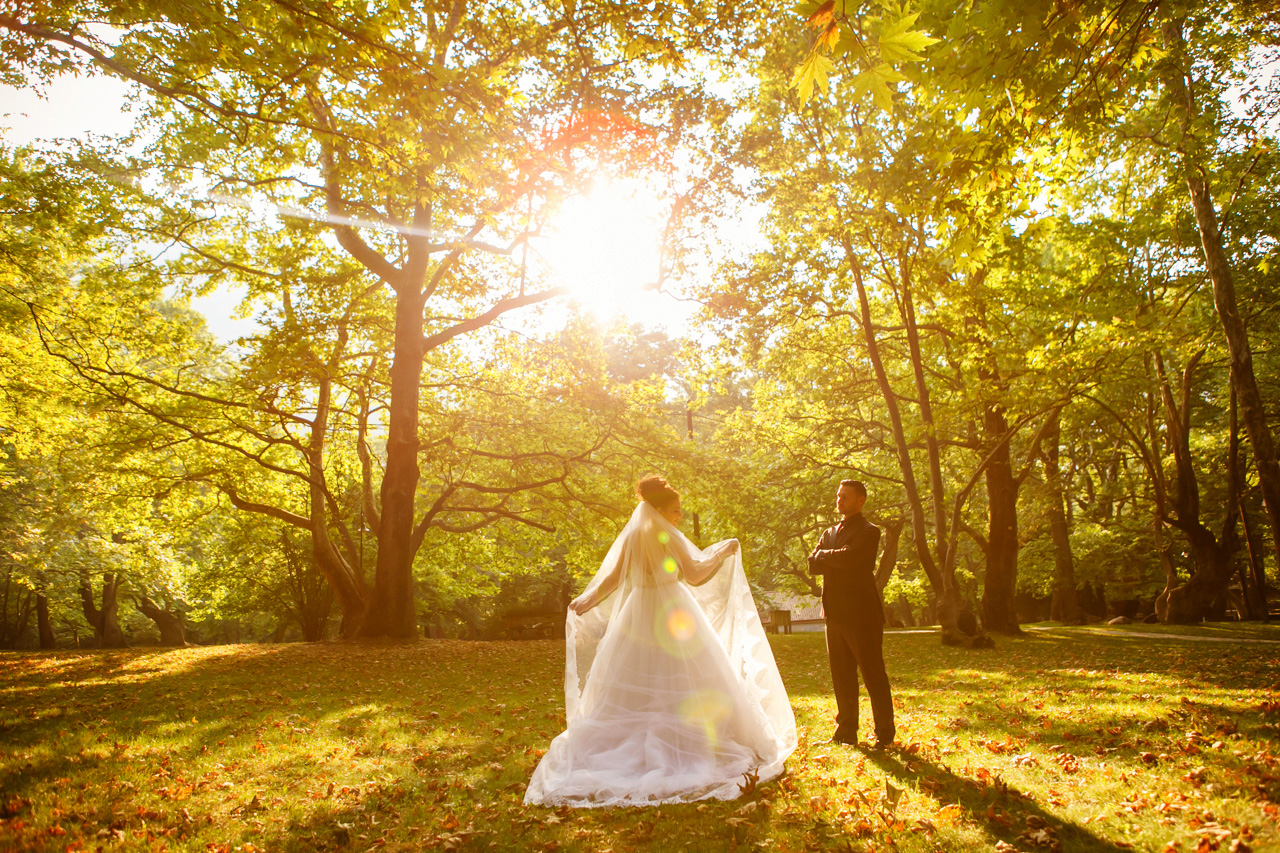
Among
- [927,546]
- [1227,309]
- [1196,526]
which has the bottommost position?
[927,546]

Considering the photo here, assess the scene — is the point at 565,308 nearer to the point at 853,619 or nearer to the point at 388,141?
the point at 388,141

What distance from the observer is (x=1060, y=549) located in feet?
92.3

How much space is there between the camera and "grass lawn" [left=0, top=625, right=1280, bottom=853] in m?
4.09

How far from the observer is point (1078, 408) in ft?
55.6

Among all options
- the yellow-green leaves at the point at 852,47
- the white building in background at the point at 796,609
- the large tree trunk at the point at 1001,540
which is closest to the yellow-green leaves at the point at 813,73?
the yellow-green leaves at the point at 852,47

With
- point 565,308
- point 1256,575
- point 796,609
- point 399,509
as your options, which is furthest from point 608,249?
point 796,609

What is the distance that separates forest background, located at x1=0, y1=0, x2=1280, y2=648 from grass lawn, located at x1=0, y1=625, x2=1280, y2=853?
4.52 m

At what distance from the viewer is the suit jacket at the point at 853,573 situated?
19.4 ft

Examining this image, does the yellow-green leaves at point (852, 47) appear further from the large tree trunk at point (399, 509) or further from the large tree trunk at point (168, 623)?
the large tree trunk at point (168, 623)

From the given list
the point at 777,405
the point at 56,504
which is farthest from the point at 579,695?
the point at 56,504

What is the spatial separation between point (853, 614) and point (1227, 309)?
1247 cm

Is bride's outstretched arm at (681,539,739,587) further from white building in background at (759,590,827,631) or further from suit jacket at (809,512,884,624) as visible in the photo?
white building in background at (759,590,827,631)

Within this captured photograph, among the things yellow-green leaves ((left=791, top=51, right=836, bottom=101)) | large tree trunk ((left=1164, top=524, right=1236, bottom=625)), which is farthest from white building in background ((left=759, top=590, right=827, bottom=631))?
yellow-green leaves ((left=791, top=51, right=836, bottom=101))

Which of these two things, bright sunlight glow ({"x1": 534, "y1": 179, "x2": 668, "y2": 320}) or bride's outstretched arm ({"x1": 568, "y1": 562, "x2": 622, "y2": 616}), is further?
bright sunlight glow ({"x1": 534, "y1": 179, "x2": 668, "y2": 320})
